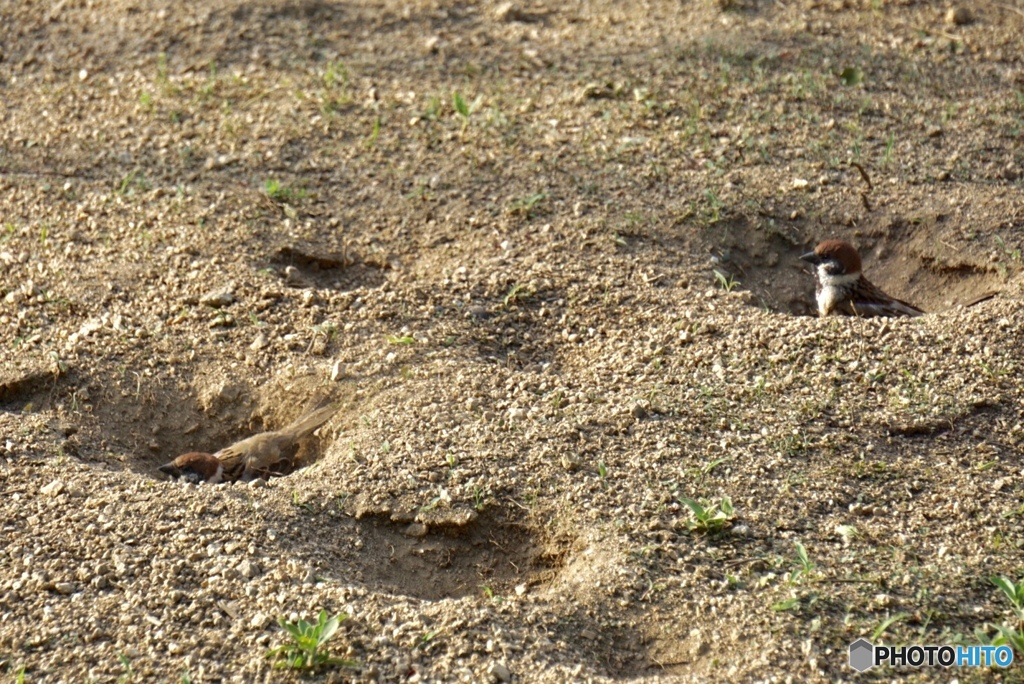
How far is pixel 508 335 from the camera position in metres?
5.20

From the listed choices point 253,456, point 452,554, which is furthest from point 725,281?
point 253,456

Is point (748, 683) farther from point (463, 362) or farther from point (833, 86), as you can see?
point (833, 86)

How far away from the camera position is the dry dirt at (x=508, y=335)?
12.6 feet

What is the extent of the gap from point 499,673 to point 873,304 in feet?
9.12

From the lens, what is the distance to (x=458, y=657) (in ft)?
12.1

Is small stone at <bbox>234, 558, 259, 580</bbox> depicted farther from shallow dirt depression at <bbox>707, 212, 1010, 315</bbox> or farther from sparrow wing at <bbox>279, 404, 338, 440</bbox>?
shallow dirt depression at <bbox>707, 212, 1010, 315</bbox>

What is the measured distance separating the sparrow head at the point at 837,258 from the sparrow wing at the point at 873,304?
3.1 inches

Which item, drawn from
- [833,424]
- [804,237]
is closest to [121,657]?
[833,424]

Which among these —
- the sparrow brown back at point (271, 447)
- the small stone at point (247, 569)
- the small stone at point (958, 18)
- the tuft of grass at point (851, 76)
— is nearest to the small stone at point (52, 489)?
the sparrow brown back at point (271, 447)

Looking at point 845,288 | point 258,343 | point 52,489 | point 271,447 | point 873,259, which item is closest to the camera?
point 52,489

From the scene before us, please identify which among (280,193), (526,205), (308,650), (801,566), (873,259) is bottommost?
(873,259)

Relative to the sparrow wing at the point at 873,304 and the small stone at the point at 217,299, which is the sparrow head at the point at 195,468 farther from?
the sparrow wing at the point at 873,304

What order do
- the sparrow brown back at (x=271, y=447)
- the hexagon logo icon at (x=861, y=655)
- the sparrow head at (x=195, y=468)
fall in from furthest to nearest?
the sparrow brown back at (x=271, y=447)
the sparrow head at (x=195, y=468)
the hexagon logo icon at (x=861, y=655)

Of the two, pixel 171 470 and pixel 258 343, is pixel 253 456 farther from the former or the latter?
pixel 258 343
